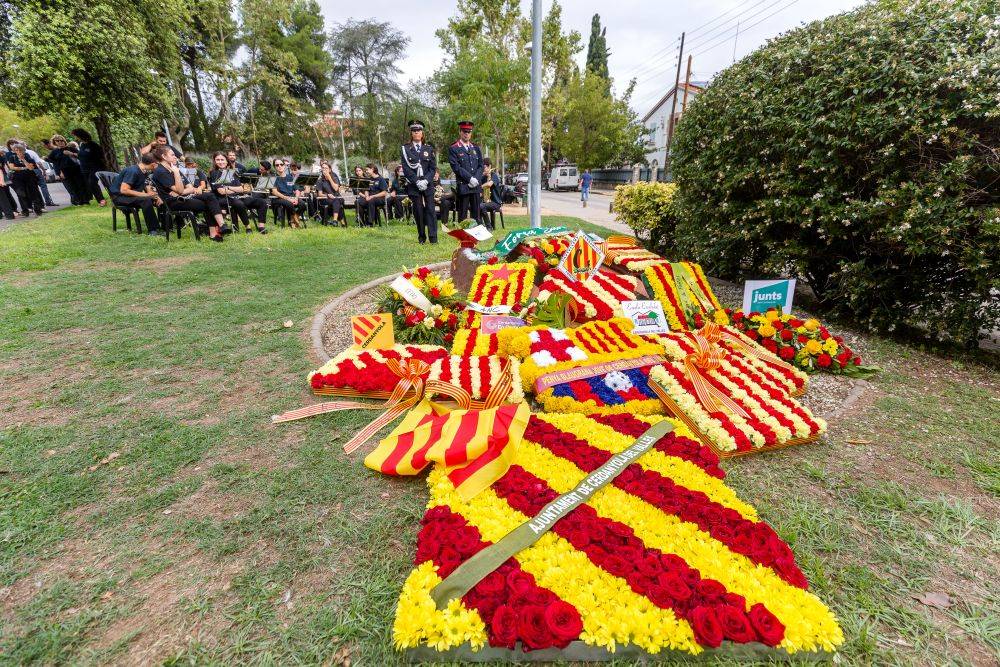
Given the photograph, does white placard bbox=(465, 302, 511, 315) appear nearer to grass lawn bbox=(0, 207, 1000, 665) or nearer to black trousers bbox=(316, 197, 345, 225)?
grass lawn bbox=(0, 207, 1000, 665)

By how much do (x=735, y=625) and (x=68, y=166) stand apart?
1942 centimetres

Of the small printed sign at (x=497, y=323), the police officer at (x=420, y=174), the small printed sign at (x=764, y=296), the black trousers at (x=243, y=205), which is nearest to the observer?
the small printed sign at (x=497, y=323)

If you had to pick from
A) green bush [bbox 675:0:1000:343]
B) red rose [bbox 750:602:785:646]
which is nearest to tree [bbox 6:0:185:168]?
green bush [bbox 675:0:1000:343]

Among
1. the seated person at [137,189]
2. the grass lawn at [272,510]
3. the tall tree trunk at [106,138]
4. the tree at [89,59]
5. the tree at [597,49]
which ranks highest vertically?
the tree at [597,49]

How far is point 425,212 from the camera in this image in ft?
31.6

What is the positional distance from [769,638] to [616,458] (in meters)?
1.05

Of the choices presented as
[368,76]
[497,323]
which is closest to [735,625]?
[497,323]

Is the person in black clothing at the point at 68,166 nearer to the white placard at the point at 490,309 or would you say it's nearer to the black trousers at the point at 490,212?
the black trousers at the point at 490,212

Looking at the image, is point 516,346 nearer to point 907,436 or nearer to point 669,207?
point 907,436

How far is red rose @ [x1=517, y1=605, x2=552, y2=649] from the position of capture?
1.62 metres

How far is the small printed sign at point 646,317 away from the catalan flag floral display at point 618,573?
5.62ft

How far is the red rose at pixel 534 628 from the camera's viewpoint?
5.30 ft

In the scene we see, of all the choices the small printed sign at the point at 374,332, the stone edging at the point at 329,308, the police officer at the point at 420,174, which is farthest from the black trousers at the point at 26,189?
the small printed sign at the point at 374,332

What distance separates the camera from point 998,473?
2598mm
